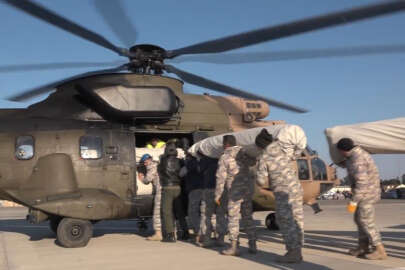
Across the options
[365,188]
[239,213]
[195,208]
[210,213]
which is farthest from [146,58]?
[365,188]

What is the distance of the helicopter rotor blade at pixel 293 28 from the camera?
209 inches

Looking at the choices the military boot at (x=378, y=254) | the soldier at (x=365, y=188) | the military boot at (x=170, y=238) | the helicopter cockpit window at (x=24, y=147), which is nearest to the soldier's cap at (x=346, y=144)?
the soldier at (x=365, y=188)

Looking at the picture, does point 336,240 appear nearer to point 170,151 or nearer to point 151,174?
point 170,151

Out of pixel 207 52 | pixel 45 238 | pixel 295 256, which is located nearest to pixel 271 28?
pixel 207 52

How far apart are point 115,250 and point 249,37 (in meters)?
4.66

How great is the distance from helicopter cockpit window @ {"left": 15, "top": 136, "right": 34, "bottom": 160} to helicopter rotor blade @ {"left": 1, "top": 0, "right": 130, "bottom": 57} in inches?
101

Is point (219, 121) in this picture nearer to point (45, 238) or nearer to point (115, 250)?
point (115, 250)

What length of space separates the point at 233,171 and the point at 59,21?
13.8 ft

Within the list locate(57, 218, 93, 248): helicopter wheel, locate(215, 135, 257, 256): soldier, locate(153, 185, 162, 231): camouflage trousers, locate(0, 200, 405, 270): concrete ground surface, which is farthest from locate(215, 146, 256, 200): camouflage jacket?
locate(57, 218, 93, 248): helicopter wheel

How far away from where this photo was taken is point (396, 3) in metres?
5.00

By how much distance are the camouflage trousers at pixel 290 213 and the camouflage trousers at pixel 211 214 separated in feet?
5.58

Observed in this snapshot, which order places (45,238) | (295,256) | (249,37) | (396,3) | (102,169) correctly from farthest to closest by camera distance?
(45,238)
(102,169)
(249,37)
(295,256)
(396,3)

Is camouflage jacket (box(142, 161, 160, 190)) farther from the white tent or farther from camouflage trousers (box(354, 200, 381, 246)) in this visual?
camouflage trousers (box(354, 200, 381, 246))

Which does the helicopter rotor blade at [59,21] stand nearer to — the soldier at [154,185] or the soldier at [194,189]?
the soldier at [154,185]
